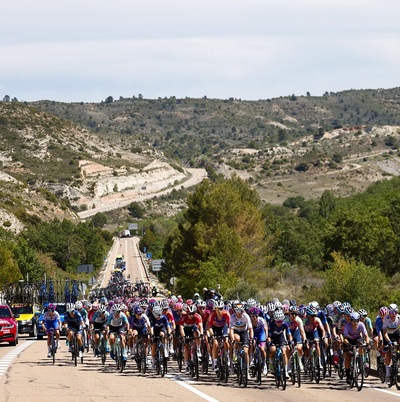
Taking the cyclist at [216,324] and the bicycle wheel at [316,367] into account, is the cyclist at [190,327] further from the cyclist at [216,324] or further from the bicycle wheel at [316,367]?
the bicycle wheel at [316,367]

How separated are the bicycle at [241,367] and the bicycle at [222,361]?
57cm

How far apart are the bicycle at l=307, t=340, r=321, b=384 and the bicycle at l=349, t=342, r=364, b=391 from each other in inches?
58.0

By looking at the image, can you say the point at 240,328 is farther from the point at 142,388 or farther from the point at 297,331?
the point at 142,388

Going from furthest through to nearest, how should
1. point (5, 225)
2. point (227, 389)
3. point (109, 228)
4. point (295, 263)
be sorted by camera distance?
point (109, 228) → point (5, 225) → point (295, 263) → point (227, 389)

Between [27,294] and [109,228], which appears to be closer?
[27,294]

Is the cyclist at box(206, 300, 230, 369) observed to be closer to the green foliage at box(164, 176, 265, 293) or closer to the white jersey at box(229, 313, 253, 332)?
the white jersey at box(229, 313, 253, 332)

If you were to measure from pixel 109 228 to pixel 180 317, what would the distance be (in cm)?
16402

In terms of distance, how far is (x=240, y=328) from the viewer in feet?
70.2

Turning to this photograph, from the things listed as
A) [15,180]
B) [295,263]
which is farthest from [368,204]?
[15,180]

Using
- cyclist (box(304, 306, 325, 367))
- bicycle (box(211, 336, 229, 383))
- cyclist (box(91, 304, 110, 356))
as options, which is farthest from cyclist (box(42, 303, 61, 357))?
cyclist (box(304, 306, 325, 367))

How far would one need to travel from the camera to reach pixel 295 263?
96.1 m

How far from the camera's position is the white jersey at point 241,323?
70.0 feet

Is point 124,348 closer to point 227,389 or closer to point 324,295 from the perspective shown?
point 227,389

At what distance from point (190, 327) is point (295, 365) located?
3625 millimetres
